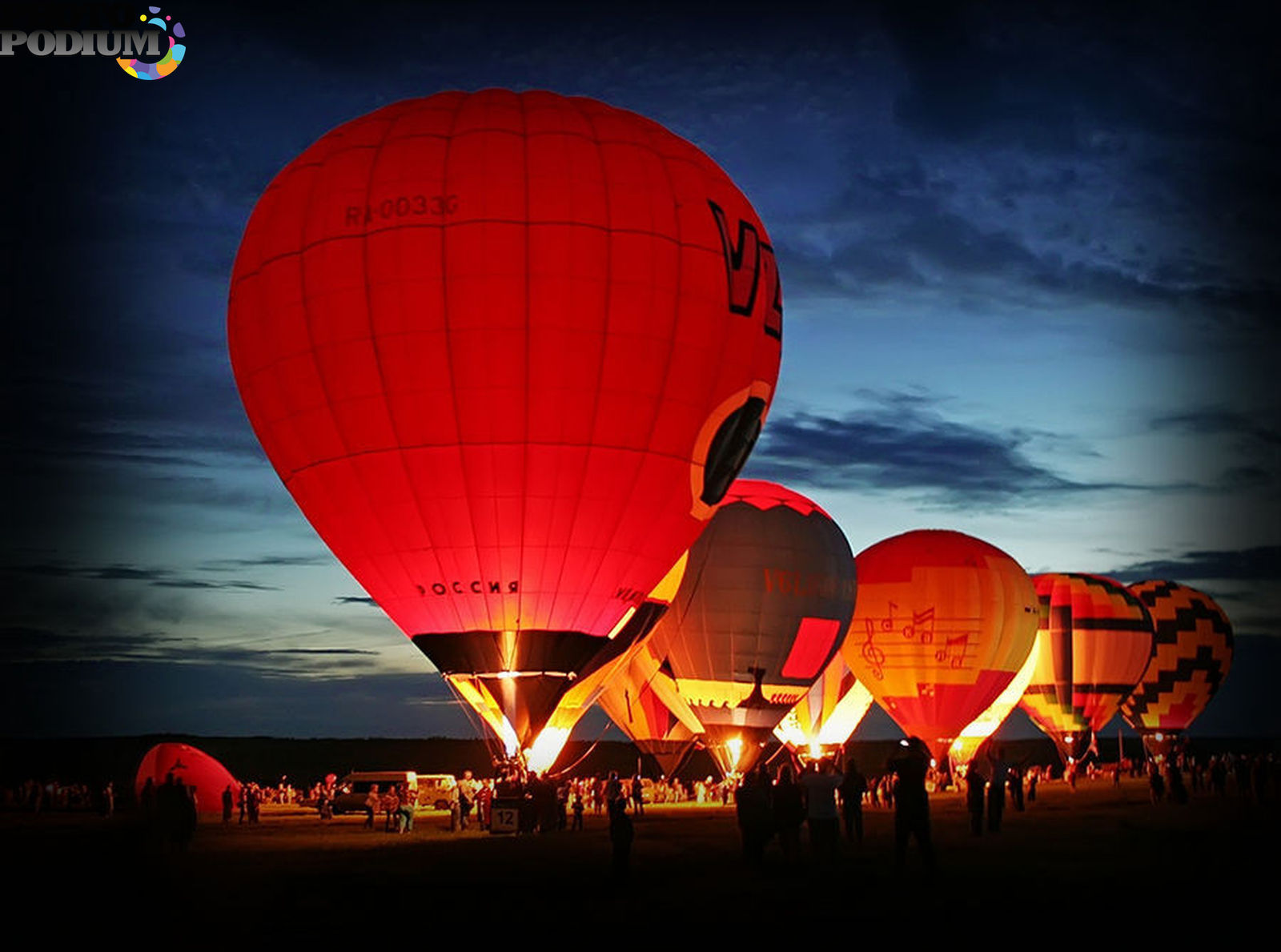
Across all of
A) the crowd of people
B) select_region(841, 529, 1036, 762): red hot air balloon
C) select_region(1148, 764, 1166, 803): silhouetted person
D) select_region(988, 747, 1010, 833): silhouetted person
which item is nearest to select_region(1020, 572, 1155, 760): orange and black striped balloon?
the crowd of people

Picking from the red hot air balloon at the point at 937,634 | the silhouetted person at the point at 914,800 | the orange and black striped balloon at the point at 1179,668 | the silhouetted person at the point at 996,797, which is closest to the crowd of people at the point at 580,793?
the silhouetted person at the point at 996,797

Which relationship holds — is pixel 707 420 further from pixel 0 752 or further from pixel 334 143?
pixel 0 752

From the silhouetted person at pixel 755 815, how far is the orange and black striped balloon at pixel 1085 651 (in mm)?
41050

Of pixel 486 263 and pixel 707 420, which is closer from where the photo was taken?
pixel 486 263

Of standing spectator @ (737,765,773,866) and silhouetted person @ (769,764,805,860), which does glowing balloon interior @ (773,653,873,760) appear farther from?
silhouetted person @ (769,764,805,860)

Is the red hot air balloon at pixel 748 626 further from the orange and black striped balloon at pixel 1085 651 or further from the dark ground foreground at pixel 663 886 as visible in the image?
the orange and black striped balloon at pixel 1085 651

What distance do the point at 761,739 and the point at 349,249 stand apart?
20.7 meters

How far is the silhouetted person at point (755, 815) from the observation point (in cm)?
1738

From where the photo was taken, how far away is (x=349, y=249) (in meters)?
24.2

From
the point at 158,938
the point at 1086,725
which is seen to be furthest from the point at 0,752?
the point at 158,938

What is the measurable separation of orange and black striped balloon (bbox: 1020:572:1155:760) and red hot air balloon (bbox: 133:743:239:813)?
31600 mm

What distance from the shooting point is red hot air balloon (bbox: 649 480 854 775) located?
39.4 metres

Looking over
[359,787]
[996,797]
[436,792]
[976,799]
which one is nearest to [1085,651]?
[436,792]

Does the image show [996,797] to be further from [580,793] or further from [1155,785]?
[1155,785]
